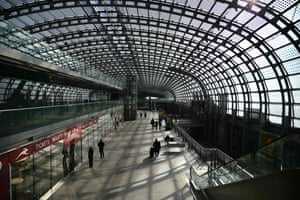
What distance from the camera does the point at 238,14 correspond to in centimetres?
1667

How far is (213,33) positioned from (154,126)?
19151mm

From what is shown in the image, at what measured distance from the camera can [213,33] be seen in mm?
22172

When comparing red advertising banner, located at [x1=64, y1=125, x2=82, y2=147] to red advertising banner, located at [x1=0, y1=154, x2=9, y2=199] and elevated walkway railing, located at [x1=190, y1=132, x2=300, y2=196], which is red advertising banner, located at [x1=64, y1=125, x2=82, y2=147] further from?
elevated walkway railing, located at [x1=190, y1=132, x2=300, y2=196]

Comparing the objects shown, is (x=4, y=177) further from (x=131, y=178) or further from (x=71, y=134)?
(x=131, y=178)

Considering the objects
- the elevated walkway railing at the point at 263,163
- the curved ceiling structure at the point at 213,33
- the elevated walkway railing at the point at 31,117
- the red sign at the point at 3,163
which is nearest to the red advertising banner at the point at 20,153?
the red sign at the point at 3,163

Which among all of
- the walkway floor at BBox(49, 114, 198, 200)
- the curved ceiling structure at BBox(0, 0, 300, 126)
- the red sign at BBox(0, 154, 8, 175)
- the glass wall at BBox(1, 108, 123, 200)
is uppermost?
the curved ceiling structure at BBox(0, 0, 300, 126)

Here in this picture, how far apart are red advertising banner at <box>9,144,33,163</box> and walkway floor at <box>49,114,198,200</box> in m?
3.14

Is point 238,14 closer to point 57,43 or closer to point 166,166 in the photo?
point 166,166

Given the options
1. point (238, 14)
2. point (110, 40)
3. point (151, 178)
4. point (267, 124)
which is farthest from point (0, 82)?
point (267, 124)

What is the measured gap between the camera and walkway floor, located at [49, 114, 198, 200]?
1014cm

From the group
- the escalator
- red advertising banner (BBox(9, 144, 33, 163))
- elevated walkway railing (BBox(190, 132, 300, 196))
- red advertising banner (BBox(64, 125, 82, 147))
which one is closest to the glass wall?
red advertising banner (BBox(9, 144, 33, 163))

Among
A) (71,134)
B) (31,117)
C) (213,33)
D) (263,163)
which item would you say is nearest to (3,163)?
(31,117)

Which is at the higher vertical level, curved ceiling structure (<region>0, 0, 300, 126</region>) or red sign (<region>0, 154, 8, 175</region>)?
curved ceiling structure (<region>0, 0, 300, 126</region>)

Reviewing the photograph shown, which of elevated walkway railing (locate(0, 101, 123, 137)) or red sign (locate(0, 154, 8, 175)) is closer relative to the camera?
red sign (locate(0, 154, 8, 175))
